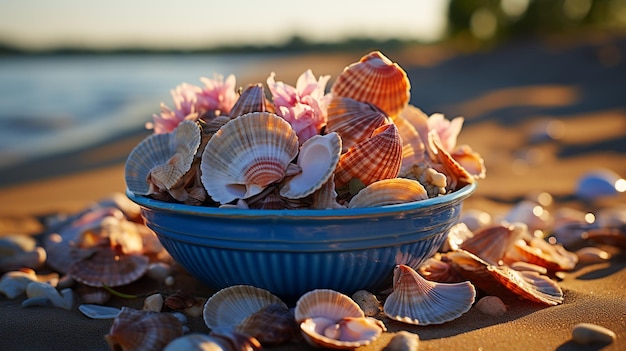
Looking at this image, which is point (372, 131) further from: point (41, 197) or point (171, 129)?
point (41, 197)

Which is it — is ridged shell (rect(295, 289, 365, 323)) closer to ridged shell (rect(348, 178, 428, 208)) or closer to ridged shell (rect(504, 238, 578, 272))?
ridged shell (rect(348, 178, 428, 208))

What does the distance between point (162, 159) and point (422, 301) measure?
1.20 metres

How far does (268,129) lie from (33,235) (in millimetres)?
2663

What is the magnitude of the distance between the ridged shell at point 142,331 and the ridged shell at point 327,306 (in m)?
0.45

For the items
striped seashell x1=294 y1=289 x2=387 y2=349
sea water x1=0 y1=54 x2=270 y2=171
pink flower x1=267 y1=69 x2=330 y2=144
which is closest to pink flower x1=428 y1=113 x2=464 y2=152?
pink flower x1=267 y1=69 x2=330 y2=144

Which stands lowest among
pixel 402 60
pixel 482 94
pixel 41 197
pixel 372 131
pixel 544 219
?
pixel 402 60

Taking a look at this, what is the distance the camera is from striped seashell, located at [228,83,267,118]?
249 cm

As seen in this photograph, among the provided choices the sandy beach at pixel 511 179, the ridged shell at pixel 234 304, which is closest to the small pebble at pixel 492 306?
the sandy beach at pixel 511 179

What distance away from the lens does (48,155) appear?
9.96 metres

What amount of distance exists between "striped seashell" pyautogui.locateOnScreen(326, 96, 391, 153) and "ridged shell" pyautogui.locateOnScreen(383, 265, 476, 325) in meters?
0.53

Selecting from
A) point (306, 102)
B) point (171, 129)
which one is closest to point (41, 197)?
point (171, 129)

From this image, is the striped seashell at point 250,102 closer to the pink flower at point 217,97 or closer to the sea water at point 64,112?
the pink flower at point 217,97

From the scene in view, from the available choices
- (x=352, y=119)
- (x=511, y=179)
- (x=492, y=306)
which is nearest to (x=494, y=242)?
(x=492, y=306)

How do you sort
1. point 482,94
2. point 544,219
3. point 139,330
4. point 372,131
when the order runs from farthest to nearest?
point 482,94, point 544,219, point 372,131, point 139,330
